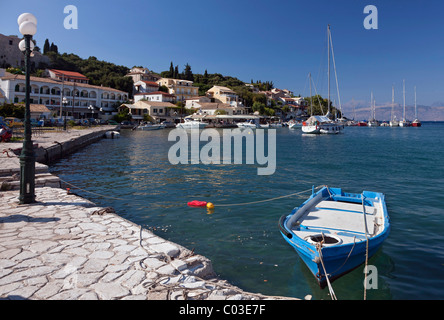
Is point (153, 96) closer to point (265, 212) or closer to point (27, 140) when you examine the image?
point (265, 212)

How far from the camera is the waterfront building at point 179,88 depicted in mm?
95625

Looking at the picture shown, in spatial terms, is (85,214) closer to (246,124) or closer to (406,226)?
(406,226)

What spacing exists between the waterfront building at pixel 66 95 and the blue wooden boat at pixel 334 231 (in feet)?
173

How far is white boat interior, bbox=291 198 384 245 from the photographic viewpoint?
22.9ft

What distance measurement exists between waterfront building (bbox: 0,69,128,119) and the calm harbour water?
42445 mm

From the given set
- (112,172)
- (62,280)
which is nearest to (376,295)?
(62,280)

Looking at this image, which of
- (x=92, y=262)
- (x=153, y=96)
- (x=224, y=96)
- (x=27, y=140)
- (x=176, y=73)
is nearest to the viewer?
(x=92, y=262)

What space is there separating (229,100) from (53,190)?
3622 inches

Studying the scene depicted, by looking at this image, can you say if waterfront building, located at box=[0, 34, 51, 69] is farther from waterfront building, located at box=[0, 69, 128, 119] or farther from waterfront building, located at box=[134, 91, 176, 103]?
waterfront building, located at box=[134, 91, 176, 103]

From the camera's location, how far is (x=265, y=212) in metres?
10.9

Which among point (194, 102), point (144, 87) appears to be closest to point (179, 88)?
point (194, 102)

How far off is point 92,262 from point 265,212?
7.05 m

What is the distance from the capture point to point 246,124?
8044cm

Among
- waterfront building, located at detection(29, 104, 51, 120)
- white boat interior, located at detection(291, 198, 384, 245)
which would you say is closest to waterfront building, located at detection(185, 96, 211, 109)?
waterfront building, located at detection(29, 104, 51, 120)
